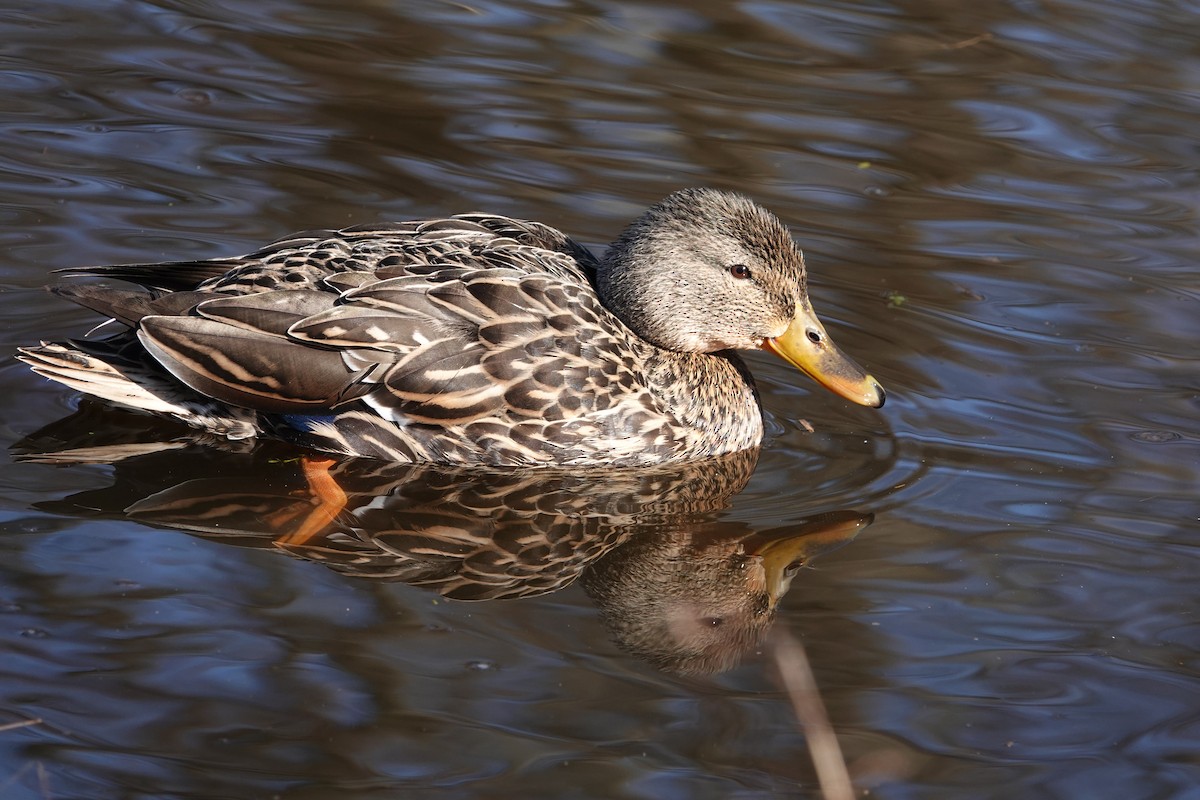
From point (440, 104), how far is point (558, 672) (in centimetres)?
598

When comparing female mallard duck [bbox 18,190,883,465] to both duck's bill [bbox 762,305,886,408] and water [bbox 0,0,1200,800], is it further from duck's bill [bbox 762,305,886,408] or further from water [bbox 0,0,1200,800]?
water [bbox 0,0,1200,800]

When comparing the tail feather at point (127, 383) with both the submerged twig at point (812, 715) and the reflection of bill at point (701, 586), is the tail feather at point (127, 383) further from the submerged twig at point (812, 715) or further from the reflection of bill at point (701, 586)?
the submerged twig at point (812, 715)

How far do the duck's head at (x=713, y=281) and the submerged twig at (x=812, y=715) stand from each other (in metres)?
1.95

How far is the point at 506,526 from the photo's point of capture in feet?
21.9

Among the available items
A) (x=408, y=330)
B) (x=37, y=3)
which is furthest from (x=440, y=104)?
(x=408, y=330)

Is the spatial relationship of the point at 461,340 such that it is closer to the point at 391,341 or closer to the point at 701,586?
the point at 391,341

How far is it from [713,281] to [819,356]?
0.66 meters

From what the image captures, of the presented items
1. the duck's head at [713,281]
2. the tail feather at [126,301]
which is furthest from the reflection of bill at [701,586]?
the tail feather at [126,301]

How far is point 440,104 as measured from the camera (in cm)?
1064

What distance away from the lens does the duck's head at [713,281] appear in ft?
24.1

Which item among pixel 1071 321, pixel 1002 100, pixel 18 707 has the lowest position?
pixel 18 707

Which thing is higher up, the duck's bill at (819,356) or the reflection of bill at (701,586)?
the duck's bill at (819,356)

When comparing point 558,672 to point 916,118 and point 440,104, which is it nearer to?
point 440,104

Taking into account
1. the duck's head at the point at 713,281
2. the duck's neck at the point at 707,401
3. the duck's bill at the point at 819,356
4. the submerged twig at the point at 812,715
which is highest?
the duck's head at the point at 713,281
